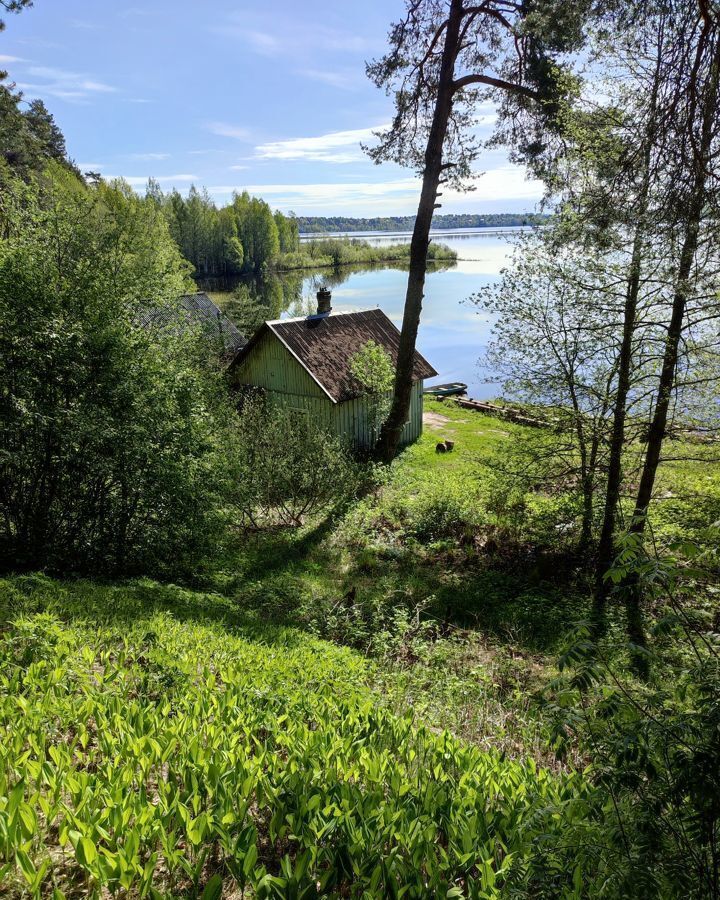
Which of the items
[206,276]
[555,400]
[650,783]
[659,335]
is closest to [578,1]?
[659,335]

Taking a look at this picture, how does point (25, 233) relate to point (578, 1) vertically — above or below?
below

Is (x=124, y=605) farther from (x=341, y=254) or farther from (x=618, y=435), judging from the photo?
(x=341, y=254)

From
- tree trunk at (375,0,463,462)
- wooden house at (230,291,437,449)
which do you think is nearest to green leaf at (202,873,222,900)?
tree trunk at (375,0,463,462)

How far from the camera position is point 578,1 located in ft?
17.4

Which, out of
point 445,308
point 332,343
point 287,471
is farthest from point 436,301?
point 287,471

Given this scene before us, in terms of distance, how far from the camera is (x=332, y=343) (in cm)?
2211

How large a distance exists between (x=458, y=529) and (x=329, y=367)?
9.45m

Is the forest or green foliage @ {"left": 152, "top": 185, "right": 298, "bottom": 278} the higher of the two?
green foliage @ {"left": 152, "top": 185, "right": 298, "bottom": 278}

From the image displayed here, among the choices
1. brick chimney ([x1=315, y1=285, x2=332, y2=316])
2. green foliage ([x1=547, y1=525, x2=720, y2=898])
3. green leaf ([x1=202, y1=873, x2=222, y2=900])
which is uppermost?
brick chimney ([x1=315, y1=285, x2=332, y2=316])

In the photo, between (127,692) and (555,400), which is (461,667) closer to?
(127,692)

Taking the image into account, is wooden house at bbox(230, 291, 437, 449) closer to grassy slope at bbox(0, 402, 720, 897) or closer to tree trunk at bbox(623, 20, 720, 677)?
tree trunk at bbox(623, 20, 720, 677)

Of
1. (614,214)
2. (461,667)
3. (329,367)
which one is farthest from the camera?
(329,367)

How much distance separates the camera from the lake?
39.4 metres

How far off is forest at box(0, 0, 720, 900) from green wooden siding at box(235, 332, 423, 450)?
7.37ft
